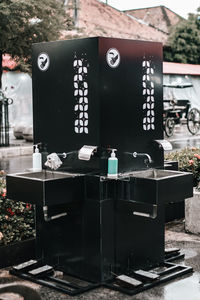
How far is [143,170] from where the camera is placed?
5230 millimetres

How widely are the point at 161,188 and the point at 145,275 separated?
844 mm

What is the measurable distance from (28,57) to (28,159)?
406 cm

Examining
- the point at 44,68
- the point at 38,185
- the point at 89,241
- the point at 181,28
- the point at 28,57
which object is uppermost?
the point at 181,28

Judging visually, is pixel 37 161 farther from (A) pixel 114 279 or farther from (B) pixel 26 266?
(A) pixel 114 279

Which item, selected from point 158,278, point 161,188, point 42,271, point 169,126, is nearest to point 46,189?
point 42,271

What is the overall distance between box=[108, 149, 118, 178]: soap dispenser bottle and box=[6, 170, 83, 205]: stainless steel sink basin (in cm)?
30

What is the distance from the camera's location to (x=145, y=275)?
4.81 metres

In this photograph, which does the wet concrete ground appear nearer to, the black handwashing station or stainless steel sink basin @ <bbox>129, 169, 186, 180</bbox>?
the black handwashing station

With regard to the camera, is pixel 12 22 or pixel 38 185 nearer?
pixel 38 185

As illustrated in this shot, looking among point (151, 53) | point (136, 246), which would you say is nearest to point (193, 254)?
point (136, 246)

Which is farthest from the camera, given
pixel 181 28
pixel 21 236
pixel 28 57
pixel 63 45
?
pixel 181 28

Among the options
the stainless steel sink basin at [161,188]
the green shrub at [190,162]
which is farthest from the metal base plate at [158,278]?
the green shrub at [190,162]

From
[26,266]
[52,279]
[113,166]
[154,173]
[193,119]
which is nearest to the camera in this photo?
[113,166]

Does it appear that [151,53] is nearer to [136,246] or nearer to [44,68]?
[44,68]
